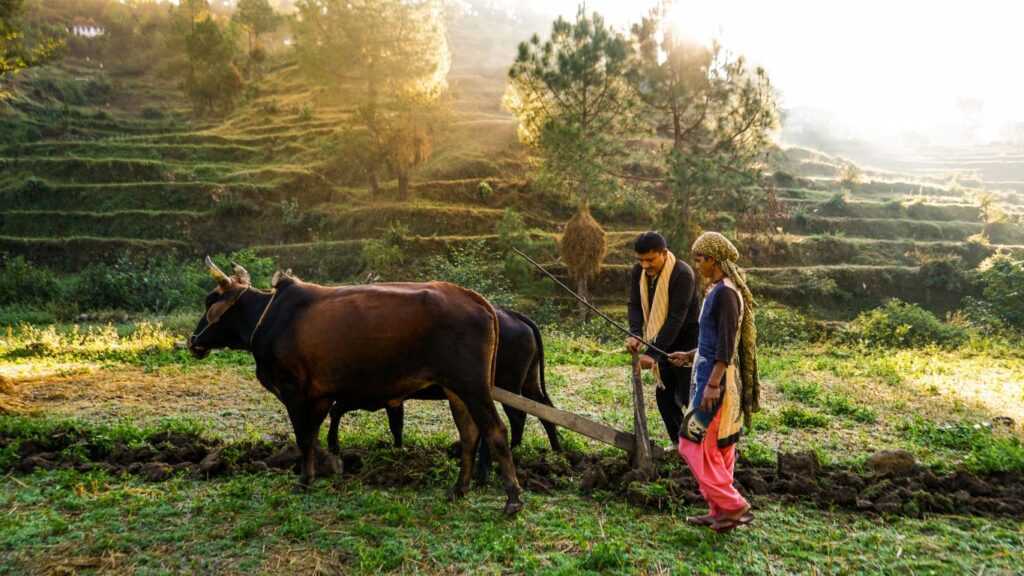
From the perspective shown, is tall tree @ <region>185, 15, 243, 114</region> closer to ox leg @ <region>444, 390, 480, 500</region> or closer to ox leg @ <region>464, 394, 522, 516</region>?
ox leg @ <region>444, 390, 480, 500</region>

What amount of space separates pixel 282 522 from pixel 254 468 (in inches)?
49.7

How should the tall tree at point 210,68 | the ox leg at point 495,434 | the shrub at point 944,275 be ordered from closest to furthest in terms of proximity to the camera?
the ox leg at point 495,434, the shrub at point 944,275, the tall tree at point 210,68

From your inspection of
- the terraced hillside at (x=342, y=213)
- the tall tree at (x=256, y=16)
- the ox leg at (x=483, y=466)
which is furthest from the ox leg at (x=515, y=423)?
the tall tree at (x=256, y=16)

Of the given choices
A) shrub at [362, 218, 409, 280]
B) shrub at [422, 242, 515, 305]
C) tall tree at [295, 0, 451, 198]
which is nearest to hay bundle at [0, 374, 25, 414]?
shrub at [422, 242, 515, 305]

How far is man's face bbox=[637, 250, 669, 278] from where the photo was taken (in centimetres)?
528

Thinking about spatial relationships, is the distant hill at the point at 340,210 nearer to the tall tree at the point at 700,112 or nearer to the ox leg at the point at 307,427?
the tall tree at the point at 700,112

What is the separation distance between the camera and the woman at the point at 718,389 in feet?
14.2

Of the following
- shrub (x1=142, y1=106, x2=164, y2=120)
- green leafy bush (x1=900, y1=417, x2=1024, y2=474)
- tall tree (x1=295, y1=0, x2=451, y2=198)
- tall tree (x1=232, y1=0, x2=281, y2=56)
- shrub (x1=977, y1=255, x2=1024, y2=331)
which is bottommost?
shrub (x1=977, y1=255, x2=1024, y2=331)

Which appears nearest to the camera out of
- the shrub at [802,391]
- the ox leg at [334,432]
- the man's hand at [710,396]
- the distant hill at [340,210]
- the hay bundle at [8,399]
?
the man's hand at [710,396]

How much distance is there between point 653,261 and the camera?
5.32 metres

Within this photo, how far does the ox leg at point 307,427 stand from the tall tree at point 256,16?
54.8 m

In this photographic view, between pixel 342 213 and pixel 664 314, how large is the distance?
26.4 metres

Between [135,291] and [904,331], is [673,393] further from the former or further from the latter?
[135,291]

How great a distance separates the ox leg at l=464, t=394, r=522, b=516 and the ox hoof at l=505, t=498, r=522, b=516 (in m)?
0.06
